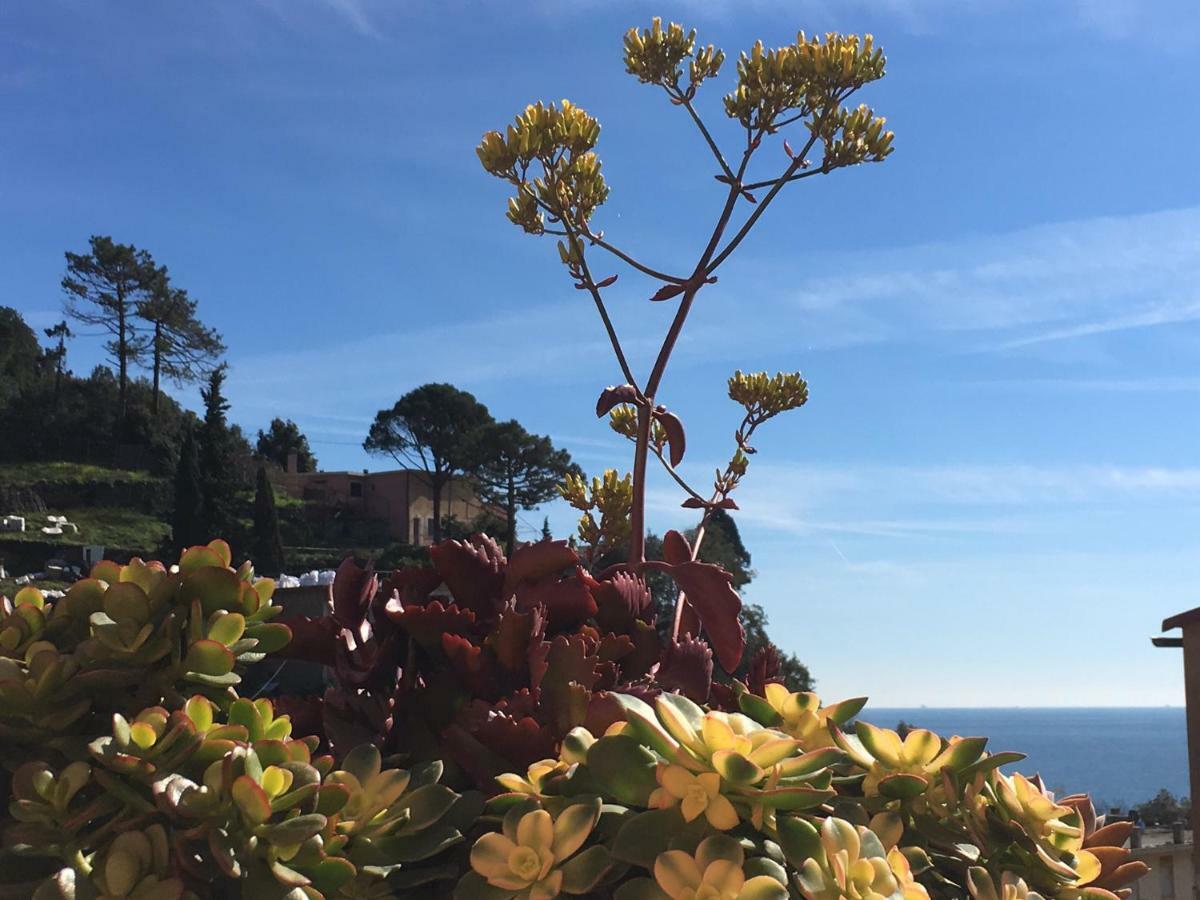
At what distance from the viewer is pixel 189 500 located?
26578 millimetres

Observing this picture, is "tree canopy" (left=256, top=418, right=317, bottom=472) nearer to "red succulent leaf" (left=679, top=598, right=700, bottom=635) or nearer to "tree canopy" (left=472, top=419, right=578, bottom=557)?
"tree canopy" (left=472, top=419, right=578, bottom=557)

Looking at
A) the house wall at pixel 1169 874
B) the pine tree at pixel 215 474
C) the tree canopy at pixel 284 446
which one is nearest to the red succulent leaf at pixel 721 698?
the house wall at pixel 1169 874

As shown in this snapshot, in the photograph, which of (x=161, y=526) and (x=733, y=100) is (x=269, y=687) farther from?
(x=161, y=526)

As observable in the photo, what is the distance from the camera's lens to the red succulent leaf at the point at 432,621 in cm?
88

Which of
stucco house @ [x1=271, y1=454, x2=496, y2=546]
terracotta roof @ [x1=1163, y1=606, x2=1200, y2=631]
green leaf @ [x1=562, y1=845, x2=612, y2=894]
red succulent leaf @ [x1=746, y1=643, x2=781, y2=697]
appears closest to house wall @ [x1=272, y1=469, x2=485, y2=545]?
stucco house @ [x1=271, y1=454, x2=496, y2=546]

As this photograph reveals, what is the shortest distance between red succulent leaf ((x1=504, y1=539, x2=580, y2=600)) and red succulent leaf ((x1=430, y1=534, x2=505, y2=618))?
0.07 ft

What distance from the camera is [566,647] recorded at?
811mm

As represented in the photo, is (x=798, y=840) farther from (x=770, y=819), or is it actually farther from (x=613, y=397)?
(x=613, y=397)

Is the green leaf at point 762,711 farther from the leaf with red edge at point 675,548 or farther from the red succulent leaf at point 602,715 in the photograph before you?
the leaf with red edge at point 675,548

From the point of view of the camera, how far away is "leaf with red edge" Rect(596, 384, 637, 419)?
1389 mm

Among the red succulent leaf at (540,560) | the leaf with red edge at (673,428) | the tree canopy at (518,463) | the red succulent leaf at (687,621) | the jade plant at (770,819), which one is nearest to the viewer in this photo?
the jade plant at (770,819)

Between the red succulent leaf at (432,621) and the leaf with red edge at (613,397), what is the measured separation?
522mm

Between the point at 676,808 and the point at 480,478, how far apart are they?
1372 inches

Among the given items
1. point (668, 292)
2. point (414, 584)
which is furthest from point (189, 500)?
point (414, 584)
